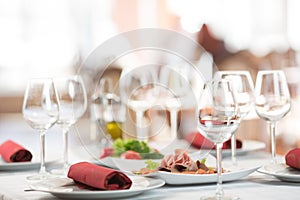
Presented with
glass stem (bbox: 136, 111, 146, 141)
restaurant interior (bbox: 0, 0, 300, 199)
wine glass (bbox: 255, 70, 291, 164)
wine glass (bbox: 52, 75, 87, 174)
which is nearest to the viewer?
wine glass (bbox: 255, 70, 291, 164)

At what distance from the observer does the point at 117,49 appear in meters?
1.81

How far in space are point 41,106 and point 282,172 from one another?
56cm

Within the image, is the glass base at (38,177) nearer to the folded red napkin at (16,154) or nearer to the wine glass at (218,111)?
the folded red napkin at (16,154)

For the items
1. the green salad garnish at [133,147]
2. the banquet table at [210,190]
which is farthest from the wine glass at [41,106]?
the green salad garnish at [133,147]

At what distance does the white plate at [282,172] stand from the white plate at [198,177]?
0.05m

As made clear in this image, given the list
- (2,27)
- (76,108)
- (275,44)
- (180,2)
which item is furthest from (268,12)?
(76,108)

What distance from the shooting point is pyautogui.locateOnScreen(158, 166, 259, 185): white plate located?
1110 millimetres

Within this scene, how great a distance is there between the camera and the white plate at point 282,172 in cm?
113

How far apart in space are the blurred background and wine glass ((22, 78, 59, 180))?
507cm

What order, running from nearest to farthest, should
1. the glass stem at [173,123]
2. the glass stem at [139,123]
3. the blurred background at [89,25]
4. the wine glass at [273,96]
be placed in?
1. the wine glass at [273,96]
2. the glass stem at [173,123]
3. the glass stem at [139,123]
4. the blurred background at [89,25]

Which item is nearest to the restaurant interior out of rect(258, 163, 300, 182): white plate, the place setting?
the place setting

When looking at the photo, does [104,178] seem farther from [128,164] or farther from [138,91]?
[138,91]

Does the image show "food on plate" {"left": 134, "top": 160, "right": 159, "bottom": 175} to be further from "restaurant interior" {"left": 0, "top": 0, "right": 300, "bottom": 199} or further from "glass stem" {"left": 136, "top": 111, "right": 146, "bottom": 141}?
"restaurant interior" {"left": 0, "top": 0, "right": 300, "bottom": 199}

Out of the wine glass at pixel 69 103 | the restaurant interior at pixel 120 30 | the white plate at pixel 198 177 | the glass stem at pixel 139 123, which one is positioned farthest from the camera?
the restaurant interior at pixel 120 30
